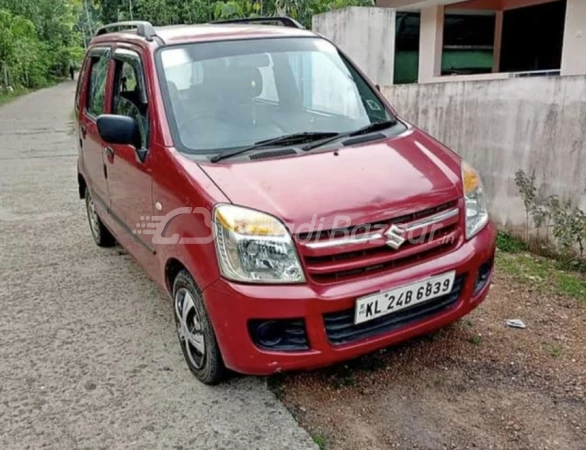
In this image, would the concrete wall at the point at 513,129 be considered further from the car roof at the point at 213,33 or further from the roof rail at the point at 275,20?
the car roof at the point at 213,33

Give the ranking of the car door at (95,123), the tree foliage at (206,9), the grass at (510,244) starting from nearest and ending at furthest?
the car door at (95,123) < the grass at (510,244) < the tree foliage at (206,9)

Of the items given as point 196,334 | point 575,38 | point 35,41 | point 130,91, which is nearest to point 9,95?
point 35,41

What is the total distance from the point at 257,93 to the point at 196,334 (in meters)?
1.48

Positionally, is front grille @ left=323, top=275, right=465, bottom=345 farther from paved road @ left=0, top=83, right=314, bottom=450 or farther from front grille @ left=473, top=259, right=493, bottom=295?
paved road @ left=0, top=83, right=314, bottom=450

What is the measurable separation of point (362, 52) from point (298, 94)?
4.69 meters

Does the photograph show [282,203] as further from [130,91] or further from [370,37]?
[370,37]

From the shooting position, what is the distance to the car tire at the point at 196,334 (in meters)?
2.78

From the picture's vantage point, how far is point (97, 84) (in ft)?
14.9

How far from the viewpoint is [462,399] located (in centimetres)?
281

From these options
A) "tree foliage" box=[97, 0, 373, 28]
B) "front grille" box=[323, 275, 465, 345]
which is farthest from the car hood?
"tree foliage" box=[97, 0, 373, 28]

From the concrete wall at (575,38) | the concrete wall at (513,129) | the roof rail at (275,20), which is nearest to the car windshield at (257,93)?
the roof rail at (275,20)

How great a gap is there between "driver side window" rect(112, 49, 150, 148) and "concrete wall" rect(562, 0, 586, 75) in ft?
22.3

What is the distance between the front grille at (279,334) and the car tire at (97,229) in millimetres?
2922

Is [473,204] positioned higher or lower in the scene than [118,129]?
lower
